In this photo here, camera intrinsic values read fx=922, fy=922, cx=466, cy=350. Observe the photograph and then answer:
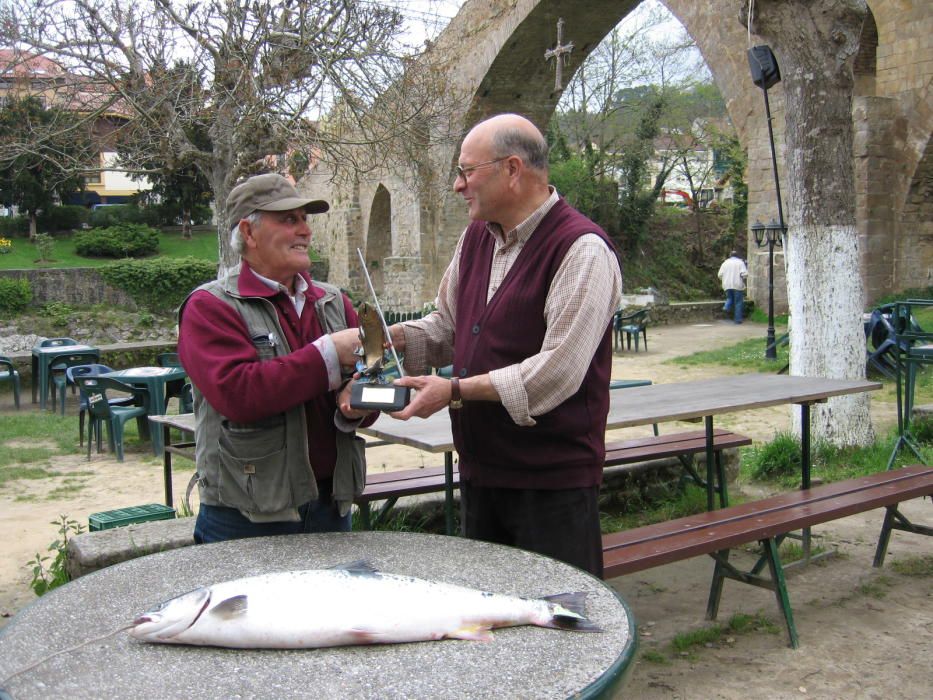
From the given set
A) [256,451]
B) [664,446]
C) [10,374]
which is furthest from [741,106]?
[256,451]

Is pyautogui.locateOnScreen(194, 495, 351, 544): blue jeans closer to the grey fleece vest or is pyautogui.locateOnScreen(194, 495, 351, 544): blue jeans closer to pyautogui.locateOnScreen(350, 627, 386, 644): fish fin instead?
the grey fleece vest

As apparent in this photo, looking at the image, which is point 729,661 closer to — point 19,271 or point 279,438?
point 279,438

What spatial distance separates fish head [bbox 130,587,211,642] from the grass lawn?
21838 millimetres

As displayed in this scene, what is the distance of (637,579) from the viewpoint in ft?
13.4

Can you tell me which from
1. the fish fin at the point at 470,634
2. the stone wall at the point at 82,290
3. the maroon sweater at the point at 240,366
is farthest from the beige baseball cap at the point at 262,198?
the stone wall at the point at 82,290

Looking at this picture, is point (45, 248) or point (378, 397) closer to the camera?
point (378, 397)

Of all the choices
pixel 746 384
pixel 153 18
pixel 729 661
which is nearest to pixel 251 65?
pixel 153 18

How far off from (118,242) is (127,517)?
2292 centimetres

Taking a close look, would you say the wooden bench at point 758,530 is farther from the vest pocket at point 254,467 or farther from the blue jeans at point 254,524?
the vest pocket at point 254,467

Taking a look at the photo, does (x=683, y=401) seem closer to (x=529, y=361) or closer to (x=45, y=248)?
(x=529, y=361)

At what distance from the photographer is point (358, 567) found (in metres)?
1.65

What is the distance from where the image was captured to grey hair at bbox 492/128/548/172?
221 centimetres

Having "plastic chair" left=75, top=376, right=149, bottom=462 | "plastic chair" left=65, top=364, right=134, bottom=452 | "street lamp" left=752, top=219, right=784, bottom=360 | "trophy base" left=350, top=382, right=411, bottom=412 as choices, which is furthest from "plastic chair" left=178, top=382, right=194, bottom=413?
"street lamp" left=752, top=219, right=784, bottom=360

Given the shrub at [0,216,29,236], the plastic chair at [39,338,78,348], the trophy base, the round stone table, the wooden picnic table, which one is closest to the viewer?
the round stone table
